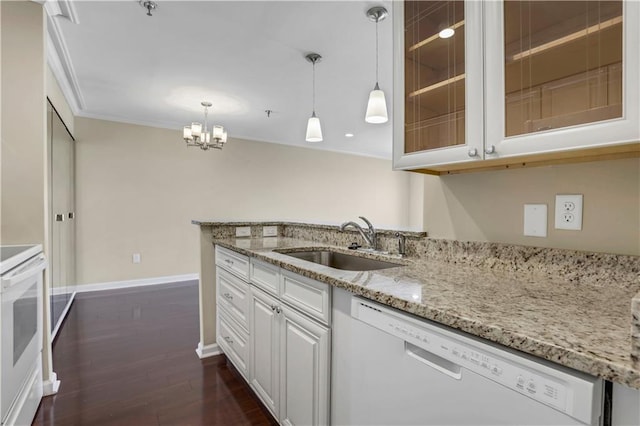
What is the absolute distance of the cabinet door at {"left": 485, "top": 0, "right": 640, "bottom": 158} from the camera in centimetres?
80

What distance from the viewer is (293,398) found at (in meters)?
1.44

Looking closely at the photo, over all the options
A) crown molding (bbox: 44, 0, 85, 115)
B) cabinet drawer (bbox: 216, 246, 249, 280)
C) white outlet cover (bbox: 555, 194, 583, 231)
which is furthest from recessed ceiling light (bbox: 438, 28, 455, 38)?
crown molding (bbox: 44, 0, 85, 115)

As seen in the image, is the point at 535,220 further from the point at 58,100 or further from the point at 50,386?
the point at 58,100

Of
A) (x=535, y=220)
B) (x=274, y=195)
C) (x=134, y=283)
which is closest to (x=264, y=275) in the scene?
(x=535, y=220)

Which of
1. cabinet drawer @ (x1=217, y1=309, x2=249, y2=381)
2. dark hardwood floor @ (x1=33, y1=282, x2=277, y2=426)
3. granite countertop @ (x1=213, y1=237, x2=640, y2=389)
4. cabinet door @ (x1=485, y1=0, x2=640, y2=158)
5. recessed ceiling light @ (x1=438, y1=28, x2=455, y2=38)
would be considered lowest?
dark hardwood floor @ (x1=33, y1=282, x2=277, y2=426)

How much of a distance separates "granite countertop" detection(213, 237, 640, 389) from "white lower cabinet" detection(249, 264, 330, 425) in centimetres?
25

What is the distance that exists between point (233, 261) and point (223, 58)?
1.76m

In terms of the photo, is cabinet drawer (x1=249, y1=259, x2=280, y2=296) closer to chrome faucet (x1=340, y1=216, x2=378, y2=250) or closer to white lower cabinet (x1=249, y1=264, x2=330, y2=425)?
white lower cabinet (x1=249, y1=264, x2=330, y2=425)

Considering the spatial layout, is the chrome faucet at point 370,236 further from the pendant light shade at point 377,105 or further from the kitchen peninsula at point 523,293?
the pendant light shade at point 377,105

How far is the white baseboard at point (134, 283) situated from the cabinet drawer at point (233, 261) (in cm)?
287

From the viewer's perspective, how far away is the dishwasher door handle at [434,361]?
2.61 feet

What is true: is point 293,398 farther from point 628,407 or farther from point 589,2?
point 589,2

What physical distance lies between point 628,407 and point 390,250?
49.5 inches

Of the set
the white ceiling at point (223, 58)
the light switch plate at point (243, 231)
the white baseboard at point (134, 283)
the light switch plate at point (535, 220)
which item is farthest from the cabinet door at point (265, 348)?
the white baseboard at point (134, 283)
